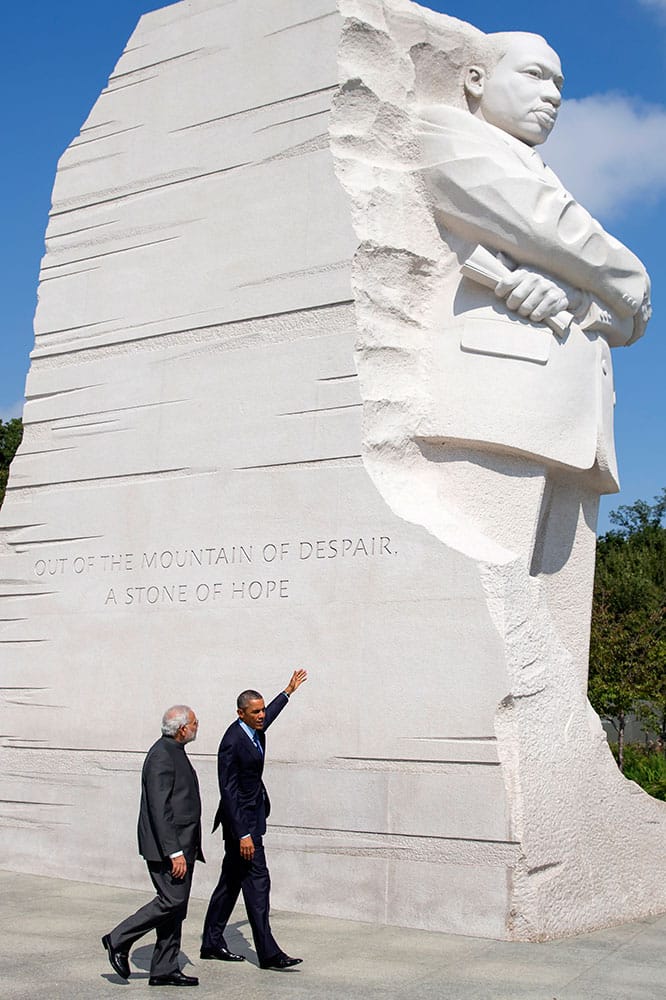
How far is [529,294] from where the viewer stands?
7793 millimetres

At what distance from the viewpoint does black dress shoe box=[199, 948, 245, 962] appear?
18.9 ft

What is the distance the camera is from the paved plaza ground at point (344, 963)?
5.19 metres

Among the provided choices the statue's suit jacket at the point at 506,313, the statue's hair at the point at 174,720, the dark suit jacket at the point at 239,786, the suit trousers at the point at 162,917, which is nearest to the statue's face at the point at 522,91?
the statue's suit jacket at the point at 506,313

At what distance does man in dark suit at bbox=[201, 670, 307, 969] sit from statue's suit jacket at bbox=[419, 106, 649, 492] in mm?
2757

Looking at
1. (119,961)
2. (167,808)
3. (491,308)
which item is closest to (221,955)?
(119,961)

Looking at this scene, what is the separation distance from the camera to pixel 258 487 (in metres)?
7.85

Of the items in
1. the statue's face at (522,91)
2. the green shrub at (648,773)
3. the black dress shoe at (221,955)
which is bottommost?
the black dress shoe at (221,955)

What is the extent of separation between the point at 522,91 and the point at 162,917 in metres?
6.22

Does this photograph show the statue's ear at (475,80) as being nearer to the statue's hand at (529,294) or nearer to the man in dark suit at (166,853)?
the statue's hand at (529,294)

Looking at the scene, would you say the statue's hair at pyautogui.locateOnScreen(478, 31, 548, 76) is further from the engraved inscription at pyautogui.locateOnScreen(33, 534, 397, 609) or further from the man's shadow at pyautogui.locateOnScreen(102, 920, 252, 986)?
the man's shadow at pyautogui.locateOnScreen(102, 920, 252, 986)

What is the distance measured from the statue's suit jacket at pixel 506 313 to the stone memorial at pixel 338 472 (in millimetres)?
21

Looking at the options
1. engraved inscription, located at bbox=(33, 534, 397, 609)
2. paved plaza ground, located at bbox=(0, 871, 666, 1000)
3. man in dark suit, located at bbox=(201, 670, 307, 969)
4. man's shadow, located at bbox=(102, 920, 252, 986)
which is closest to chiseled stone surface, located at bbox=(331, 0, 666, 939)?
engraved inscription, located at bbox=(33, 534, 397, 609)

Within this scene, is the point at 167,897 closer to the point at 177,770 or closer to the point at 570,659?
the point at 177,770

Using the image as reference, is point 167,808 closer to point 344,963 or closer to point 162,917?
point 162,917
